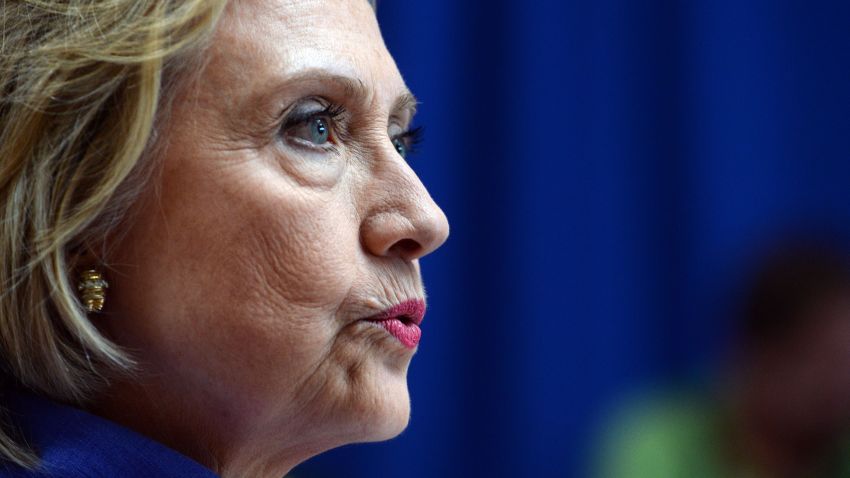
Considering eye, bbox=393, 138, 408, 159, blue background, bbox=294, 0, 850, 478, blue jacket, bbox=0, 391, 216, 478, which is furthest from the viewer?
blue background, bbox=294, 0, 850, 478

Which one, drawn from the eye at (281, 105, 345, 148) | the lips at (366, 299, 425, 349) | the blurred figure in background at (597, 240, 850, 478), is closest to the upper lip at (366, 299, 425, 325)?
the lips at (366, 299, 425, 349)

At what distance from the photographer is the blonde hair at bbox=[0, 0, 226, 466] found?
1053 mm

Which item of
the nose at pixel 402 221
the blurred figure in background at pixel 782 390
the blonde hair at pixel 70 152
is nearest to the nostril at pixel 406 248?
the nose at pixel 402 221

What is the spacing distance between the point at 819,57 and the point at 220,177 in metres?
2.41

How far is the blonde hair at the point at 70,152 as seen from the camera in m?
1.05

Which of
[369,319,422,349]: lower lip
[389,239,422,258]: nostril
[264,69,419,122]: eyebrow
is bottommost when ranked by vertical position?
[369,319,422,349]: lower lip

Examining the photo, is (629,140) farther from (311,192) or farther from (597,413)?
(311,192)

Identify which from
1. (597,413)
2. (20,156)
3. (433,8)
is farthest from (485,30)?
(20,156)

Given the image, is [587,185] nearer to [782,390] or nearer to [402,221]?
[782,390]

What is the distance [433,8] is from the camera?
289cm

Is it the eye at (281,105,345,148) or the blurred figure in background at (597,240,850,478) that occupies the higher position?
the eye at (281,105,345,148)

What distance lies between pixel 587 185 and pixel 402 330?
74.5 inches

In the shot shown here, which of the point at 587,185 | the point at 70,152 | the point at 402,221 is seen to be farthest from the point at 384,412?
the point at 587,185

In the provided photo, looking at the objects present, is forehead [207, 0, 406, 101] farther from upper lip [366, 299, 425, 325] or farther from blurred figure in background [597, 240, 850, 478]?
blurred figure in background [597, 240, 850, 478]
